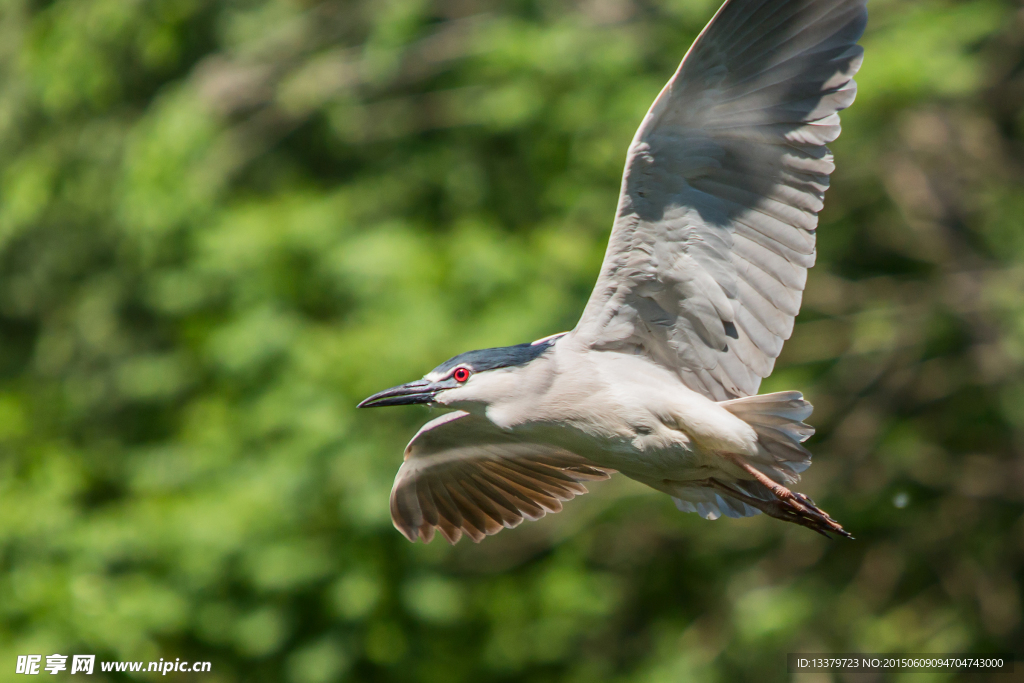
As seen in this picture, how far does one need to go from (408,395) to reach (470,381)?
0.22m

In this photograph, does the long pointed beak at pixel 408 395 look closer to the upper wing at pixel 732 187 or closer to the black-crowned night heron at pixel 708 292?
the black-crowned night heron at pixel 708 292

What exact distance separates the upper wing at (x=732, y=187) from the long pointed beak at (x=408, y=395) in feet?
1.83

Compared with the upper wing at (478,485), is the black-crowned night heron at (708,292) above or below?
above

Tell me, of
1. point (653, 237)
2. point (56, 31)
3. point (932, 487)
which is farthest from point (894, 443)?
point (56, 31)

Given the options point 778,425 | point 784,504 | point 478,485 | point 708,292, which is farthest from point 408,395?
point 784,504

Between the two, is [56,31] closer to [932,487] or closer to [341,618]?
[341,618]

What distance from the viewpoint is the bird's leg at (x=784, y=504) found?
357cm

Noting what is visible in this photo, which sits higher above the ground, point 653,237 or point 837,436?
point 653,237

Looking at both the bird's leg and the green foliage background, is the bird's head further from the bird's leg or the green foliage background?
the green foliage background

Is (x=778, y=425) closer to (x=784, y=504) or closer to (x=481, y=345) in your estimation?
(x=784, y=504)

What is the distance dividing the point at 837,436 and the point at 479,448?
399 cm

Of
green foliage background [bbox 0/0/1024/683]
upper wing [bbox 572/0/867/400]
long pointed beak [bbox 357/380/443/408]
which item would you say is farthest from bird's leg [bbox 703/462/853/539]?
green foliage background [bbox 0/0/1024/683]

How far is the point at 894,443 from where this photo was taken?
7383 millimetres

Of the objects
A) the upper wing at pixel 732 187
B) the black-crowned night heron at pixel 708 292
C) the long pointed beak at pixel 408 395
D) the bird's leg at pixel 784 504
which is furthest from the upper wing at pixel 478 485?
the upper wing at pixel 732 187
